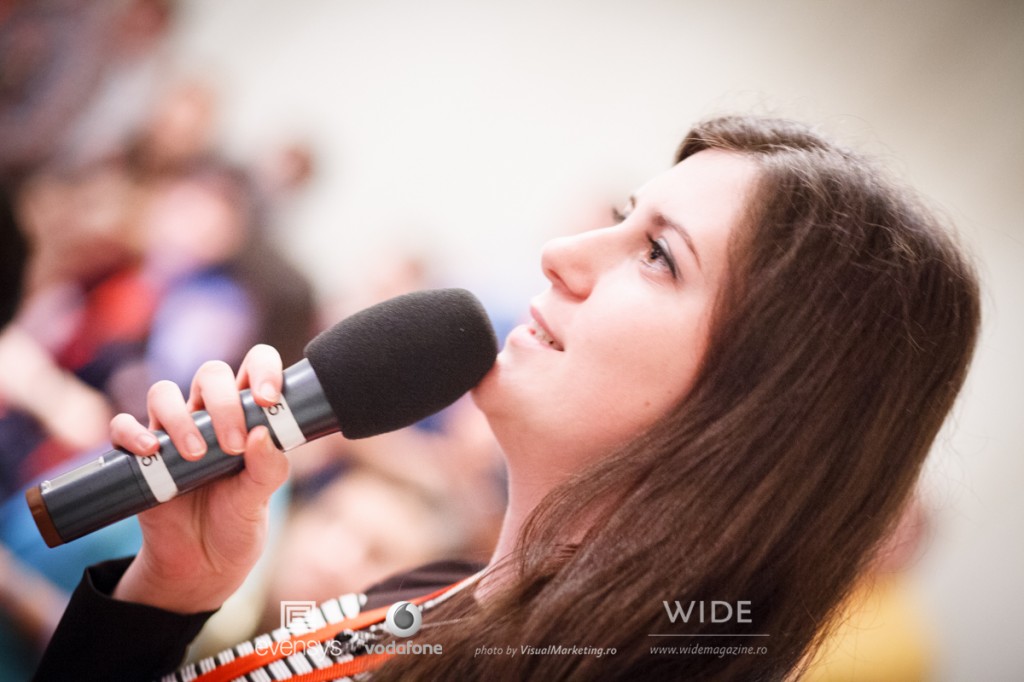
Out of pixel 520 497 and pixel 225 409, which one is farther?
pixel 520 497

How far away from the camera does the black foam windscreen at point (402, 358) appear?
2.47 ft

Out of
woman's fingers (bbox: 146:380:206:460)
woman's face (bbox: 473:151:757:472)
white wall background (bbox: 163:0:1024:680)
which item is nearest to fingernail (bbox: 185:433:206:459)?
woman's fingers (bbox: 146:380:206:460)

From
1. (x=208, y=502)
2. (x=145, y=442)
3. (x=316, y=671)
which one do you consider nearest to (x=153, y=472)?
(x=145, y=442)

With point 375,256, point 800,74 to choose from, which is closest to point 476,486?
point 375,256

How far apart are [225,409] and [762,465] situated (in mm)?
623

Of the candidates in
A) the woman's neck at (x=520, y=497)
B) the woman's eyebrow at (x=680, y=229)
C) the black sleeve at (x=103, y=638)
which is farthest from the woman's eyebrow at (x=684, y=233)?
the black sleeve at (x=103, y=638)

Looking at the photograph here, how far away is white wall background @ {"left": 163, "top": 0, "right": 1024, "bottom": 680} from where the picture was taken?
1.27m

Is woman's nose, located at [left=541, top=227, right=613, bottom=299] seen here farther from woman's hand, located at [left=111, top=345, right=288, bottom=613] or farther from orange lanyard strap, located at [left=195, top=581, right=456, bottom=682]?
orange lanyard strap, located at [left=195, top=581, right=456, bottom=682]

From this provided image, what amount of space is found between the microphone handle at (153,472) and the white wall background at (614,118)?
27.8 inches

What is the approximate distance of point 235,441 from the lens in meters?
0.72

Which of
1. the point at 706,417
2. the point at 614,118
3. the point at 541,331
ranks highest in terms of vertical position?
the point at 614,118

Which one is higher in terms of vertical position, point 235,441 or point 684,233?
point 684,233

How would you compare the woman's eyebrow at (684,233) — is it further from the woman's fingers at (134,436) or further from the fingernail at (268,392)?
the woman's fingers at (134,436)

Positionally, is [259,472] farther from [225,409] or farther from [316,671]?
[316,671]
